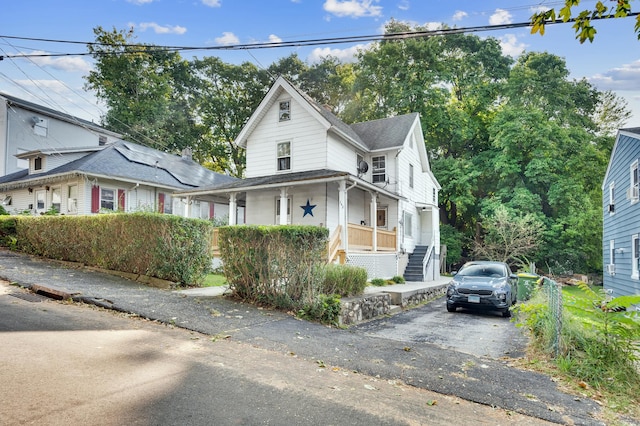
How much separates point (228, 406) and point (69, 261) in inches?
426

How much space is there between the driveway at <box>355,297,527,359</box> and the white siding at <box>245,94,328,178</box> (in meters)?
8.77

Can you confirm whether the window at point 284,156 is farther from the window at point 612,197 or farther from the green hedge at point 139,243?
the window at point 612,197

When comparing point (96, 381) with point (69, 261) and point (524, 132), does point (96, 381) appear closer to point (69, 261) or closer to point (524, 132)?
point (69, 261)

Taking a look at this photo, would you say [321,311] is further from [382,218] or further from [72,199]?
[72,199]

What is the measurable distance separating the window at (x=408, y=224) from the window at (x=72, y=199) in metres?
18.1

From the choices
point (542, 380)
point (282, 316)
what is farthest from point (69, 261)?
point (542, 380)

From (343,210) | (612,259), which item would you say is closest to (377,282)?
(343,210)

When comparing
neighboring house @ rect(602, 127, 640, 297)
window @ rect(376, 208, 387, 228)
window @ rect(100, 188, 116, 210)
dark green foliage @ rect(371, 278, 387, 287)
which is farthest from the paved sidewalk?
window @ rect(376, 208, 387, 228)

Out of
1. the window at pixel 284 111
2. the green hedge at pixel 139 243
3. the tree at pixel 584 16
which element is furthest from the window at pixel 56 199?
the tree at pixel 584 16

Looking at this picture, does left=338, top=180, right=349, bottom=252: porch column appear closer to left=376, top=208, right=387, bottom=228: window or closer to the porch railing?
the porch railing

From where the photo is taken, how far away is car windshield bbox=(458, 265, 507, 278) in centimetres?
1223

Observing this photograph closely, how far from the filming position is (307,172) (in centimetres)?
1716

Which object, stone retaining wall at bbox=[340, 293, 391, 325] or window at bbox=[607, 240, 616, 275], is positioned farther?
window at bbox=[607, 240, 616, 275]

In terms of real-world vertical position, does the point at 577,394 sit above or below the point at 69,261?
below
